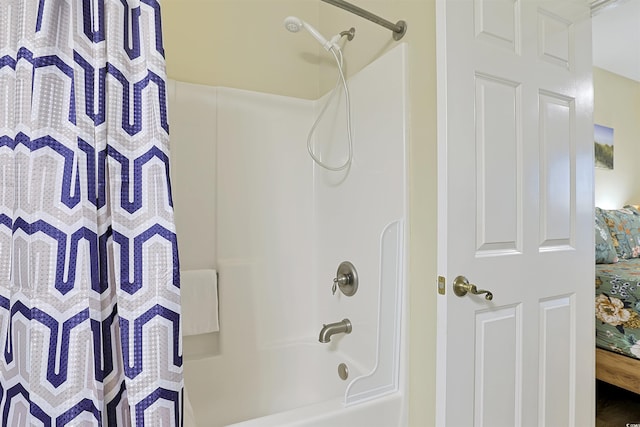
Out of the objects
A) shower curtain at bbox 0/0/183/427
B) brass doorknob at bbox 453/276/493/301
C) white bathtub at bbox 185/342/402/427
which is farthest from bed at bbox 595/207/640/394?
shower curtain at bbox 0/0/183/427

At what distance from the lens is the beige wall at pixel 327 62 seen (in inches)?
46.1

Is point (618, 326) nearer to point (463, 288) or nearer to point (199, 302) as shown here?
point (463, 288)

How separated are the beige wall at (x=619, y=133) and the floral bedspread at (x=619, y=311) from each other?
1.73m

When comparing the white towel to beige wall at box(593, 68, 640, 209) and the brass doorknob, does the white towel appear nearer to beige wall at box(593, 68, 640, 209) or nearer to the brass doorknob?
the brass doorknob

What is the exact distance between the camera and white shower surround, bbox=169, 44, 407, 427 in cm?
126

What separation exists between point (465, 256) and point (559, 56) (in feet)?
3.04

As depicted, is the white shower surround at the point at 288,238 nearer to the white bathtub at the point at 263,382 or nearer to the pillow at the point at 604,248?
the white bathtub at the point at 263,382

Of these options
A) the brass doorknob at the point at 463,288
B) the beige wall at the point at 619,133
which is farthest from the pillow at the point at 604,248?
the brass doorknob at the point at 463,288

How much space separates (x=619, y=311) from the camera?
197 centimetres

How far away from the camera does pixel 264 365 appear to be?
5.49 ft

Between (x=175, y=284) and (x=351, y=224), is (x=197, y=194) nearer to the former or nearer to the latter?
(x=351, y=224)

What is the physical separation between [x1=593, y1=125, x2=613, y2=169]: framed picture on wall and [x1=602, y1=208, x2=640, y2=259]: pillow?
72 centimetres

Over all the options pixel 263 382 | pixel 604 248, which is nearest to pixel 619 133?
pixel 604 248

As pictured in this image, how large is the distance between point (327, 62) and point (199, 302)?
1.36 metres
